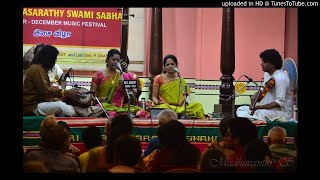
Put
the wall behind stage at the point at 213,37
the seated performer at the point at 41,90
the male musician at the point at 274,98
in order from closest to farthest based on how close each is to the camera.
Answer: the seated performer at the point at 41,90 → the male musician at the point at 274,98 → the wall behind stage at the point at 213,37

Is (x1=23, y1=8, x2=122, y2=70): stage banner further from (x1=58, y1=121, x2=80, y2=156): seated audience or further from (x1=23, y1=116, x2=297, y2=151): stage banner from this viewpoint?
(x1=58, y1=121, x2=80, y2=156): seated audience

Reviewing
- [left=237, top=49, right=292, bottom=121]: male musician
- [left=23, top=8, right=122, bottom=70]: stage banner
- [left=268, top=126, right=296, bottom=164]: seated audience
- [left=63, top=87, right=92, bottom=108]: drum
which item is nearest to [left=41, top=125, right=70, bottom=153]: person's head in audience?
[left=63, top=87, right=92, bottom=108]: drum

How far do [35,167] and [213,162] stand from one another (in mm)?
1526

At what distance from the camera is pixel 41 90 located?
5109 millimetres

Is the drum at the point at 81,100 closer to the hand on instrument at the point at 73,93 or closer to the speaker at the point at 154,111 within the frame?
the hand on instrument at the point at 73,93

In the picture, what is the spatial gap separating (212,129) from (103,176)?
4.26 feet

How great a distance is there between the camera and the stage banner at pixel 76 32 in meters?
7.55

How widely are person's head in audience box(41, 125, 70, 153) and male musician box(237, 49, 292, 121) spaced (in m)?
2.11

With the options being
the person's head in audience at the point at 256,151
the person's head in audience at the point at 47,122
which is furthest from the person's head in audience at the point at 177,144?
the person's head in audience at the point at 47,122

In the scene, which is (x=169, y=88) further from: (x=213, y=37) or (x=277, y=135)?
(x=213, y=37)

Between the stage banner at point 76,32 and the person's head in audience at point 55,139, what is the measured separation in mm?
3377

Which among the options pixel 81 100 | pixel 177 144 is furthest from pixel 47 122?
pixel 177 144

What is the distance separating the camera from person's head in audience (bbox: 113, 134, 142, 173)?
4.18m
